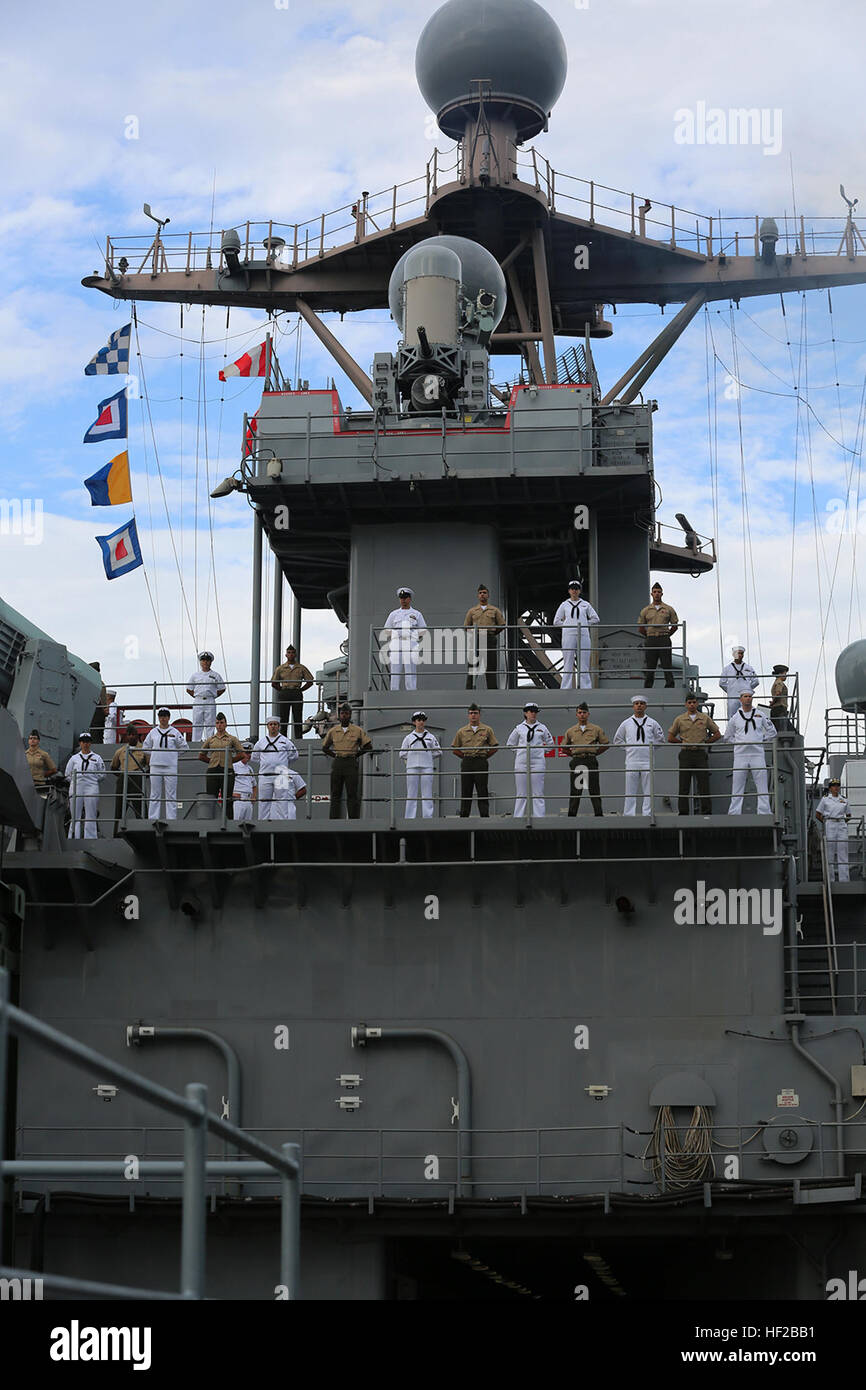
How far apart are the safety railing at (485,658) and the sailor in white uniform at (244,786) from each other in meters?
2.02

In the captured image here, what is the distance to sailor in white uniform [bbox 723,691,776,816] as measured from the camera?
1841 cm

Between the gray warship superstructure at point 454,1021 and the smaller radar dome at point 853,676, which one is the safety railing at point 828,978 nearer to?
the gray warship superstructure at point 454,1021

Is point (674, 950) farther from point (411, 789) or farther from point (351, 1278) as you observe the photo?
point (351, 1278)

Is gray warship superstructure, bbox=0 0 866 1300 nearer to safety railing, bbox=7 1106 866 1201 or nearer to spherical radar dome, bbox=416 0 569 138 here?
safety railing, bbox=7 1106 866 1201

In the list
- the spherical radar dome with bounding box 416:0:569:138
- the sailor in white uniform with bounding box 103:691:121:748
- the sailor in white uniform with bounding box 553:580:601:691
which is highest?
the spherical radar dome with bounding box 416:0:569:138

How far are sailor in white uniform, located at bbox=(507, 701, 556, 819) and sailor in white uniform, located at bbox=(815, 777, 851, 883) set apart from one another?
17.9 ft

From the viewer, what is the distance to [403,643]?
2062 centimetres

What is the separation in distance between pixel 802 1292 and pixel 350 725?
7.37 meters

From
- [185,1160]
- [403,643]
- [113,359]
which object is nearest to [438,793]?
[403,643]

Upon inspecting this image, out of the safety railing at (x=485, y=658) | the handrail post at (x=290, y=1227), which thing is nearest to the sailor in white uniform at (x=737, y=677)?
the safety railing at (x=485, y=658)

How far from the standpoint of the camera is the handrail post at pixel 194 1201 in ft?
18.0

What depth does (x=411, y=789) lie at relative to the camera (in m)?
18.7

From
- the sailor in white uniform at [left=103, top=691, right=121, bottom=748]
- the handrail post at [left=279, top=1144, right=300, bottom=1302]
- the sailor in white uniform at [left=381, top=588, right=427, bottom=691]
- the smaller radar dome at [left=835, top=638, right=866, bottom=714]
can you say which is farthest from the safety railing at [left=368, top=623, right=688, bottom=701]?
the handrail post at [left=279, top=1144, right=300, bottom=1302]

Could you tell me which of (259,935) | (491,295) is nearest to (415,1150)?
(259,935)
